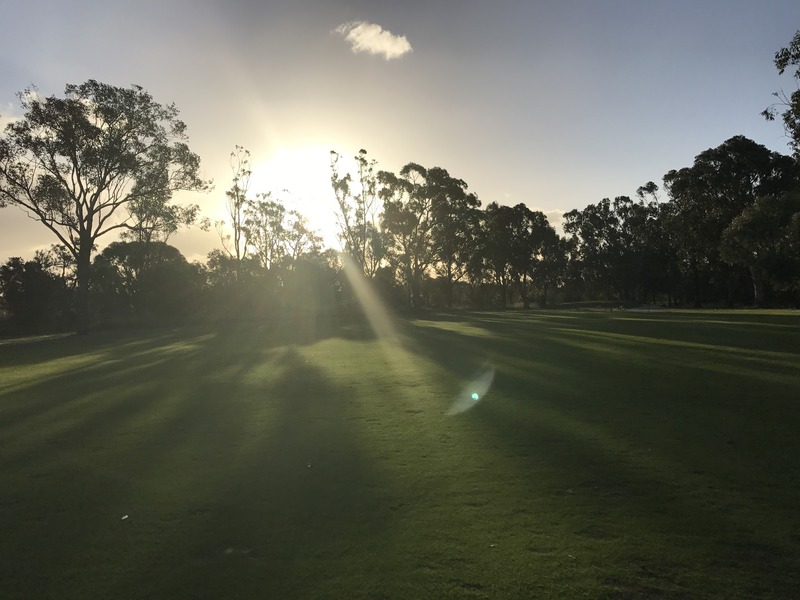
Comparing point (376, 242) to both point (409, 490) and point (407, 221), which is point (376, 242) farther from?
point (409, 490)

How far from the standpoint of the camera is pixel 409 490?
579 centimetres

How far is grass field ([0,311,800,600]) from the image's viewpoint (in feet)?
13.1

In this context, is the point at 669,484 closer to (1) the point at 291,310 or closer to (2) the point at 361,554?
(2) the point at 361,554

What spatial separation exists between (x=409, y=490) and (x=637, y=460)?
2.82 meters

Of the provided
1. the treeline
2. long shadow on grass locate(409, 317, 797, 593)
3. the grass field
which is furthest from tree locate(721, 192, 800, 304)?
the grass field

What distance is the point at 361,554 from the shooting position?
434cm

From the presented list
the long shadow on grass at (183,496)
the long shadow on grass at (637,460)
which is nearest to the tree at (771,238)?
the long shadow on grass at (637,460)

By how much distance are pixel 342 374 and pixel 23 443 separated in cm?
777

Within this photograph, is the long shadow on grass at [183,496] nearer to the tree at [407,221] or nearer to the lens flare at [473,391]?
the lens flare at [473,391]

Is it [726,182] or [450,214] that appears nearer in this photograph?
[726,182]

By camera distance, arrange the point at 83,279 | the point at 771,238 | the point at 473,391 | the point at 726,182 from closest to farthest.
Result: the point at 473,391
the point at 771,238
the point at 83,279
the point at 726,182

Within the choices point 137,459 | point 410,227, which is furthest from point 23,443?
point 410,227

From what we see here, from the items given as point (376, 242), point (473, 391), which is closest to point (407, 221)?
point (376, 242)

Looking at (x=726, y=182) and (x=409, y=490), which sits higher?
(x=726, y=182)
